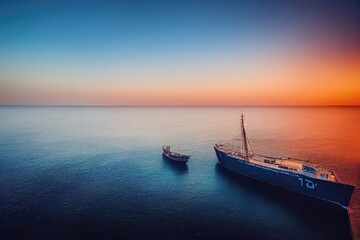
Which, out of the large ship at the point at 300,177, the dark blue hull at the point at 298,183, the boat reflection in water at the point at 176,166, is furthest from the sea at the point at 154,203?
the large ship at the point at 300,177

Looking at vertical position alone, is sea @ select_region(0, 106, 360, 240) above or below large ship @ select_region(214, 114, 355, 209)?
below

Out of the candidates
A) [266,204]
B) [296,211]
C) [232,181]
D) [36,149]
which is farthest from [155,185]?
[36,149]

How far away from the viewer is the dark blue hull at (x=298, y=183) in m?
57.8

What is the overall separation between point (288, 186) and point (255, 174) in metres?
11.8

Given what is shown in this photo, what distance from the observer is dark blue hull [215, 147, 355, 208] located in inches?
2274

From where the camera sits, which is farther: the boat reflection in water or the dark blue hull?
the boat reflection in water

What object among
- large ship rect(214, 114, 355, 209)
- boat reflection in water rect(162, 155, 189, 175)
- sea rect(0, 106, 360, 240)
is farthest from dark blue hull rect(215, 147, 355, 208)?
boat reflection in water rect(162, 155, 189, 175)

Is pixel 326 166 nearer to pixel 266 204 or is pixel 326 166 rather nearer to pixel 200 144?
pixel 266 204

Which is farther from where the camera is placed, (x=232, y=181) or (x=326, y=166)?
(x=326, y=166)

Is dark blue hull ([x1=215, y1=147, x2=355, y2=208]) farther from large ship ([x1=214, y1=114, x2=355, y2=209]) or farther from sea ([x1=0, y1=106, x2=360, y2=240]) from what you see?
sea ([x1=0, y1=106, x2=360, y2=240])

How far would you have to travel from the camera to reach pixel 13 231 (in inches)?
1836

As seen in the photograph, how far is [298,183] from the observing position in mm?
66375

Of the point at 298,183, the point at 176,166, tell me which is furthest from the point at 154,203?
the point at 298,183

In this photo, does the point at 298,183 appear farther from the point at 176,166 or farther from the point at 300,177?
the point at 176,166
